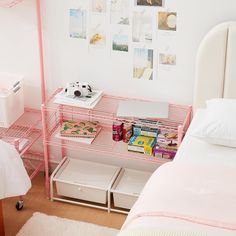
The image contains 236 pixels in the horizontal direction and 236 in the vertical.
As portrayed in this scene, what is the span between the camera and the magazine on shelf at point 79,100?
3.33 m

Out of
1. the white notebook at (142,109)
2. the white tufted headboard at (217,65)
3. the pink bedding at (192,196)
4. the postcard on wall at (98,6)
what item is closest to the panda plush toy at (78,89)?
the white notebook at (142,109)

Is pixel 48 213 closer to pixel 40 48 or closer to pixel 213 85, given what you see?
pixel 40 48

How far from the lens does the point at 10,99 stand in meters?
3.49

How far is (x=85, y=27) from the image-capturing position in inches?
136

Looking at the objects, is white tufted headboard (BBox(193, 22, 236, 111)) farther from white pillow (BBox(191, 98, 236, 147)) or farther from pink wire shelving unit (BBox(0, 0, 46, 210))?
pink wire shelving unit (BBox(0, 0, 46, 210))

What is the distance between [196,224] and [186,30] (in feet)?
4.69

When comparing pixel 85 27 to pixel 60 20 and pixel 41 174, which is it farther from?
pixel 41 174

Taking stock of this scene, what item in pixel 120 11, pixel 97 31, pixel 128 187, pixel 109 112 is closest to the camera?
pixel 120 11

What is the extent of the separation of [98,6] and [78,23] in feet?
0.59

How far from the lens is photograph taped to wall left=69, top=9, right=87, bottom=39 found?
3416mm

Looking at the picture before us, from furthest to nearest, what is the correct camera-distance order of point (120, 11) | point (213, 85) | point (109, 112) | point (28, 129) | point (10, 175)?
point (28, 129)
point (109, 112)
point (120, 11)
point (213, 85)
point (10, 175)

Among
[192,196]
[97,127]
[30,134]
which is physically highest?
[192,196]

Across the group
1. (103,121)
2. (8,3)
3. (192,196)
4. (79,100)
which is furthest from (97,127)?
(192,196)

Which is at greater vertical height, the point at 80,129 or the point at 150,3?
the point at 150,3
